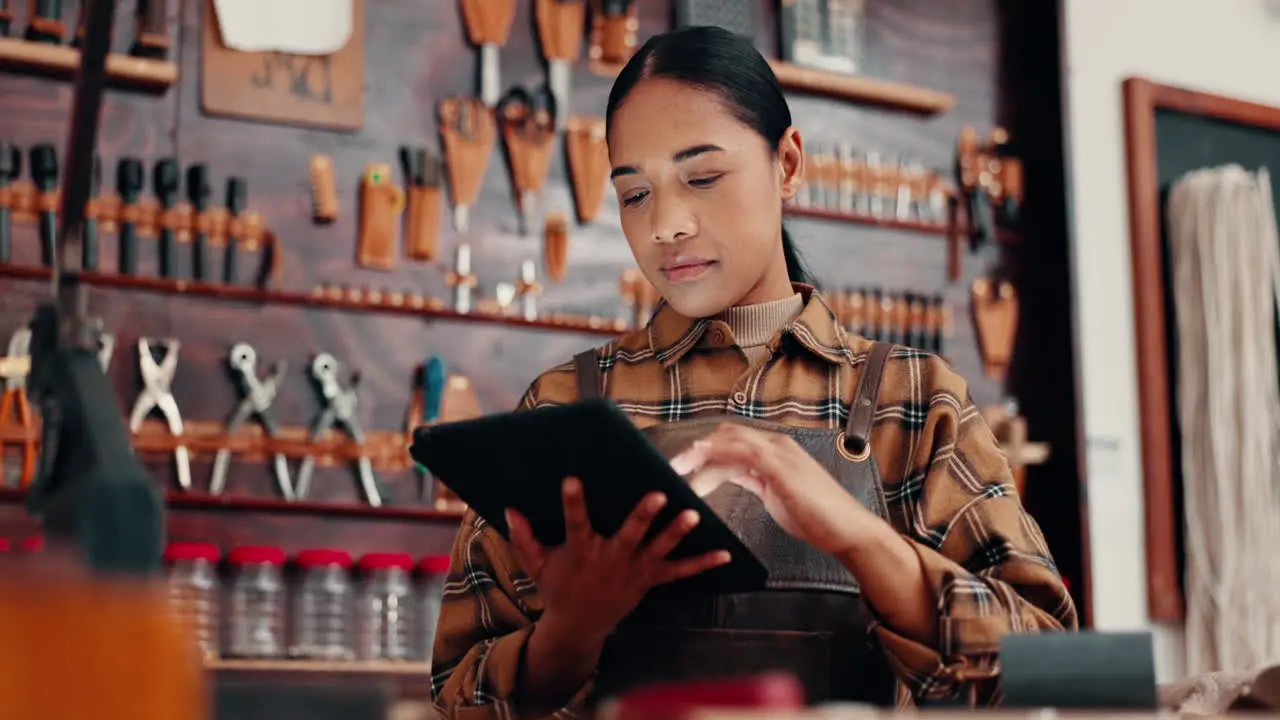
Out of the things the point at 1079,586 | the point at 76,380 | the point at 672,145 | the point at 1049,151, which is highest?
the point at 1049,151

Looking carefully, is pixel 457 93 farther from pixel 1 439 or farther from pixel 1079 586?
pixel 1079 586

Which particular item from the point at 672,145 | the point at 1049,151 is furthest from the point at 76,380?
the point at 1049,151

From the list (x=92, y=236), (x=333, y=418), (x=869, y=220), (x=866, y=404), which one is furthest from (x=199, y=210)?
(x=866, y=404)

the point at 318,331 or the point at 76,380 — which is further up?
the point at 318,331

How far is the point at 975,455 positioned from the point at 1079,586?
3.13 meters

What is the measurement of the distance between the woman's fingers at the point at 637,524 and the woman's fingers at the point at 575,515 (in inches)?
1.2

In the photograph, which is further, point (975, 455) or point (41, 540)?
point (975, 455)

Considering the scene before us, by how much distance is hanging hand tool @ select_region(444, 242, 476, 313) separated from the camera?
451cm

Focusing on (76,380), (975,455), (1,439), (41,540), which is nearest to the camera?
(41,540)

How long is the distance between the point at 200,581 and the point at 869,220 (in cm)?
218

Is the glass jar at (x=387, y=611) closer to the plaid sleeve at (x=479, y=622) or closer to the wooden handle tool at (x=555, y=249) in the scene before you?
the wooden handle tool at (x=555, y=249)

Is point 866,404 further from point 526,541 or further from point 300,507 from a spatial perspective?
point 300,507

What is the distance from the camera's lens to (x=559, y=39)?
4.73m

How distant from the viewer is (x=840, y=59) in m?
5.12
